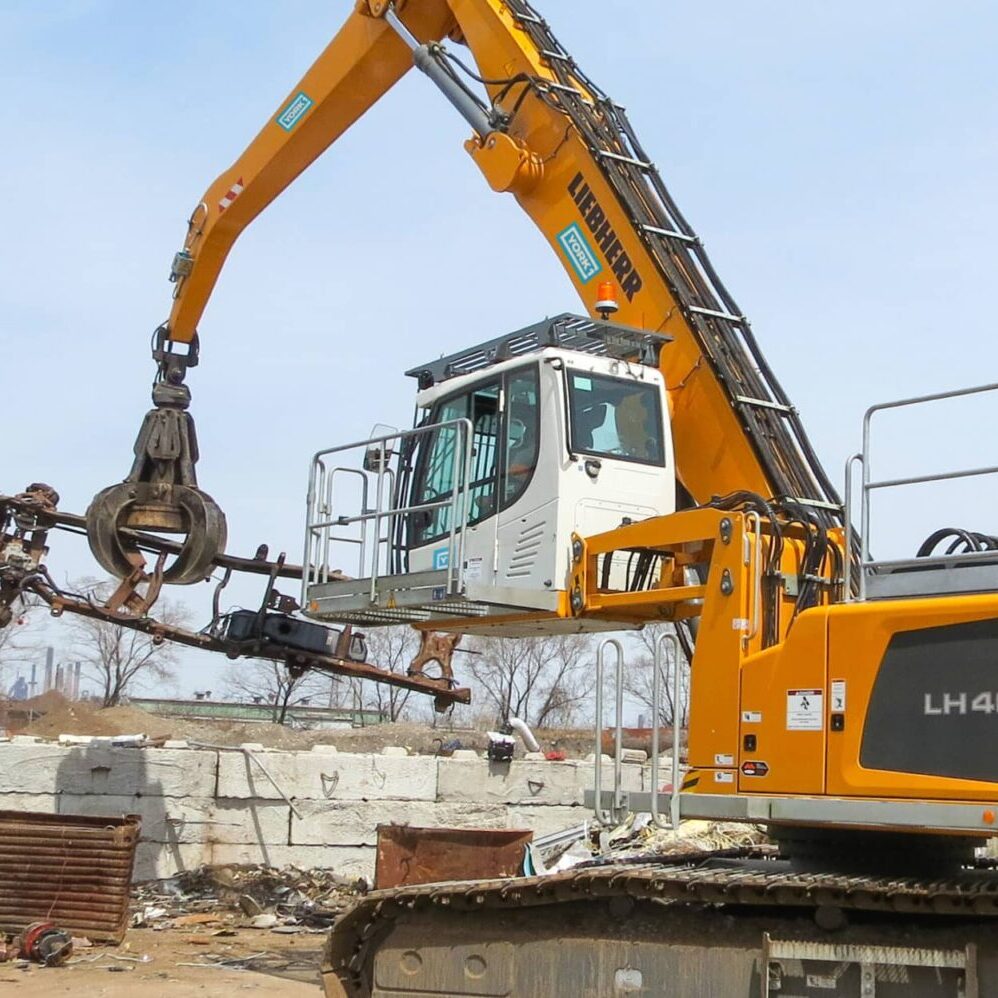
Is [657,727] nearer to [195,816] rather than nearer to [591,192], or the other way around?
[591,192]

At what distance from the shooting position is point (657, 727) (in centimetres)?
727

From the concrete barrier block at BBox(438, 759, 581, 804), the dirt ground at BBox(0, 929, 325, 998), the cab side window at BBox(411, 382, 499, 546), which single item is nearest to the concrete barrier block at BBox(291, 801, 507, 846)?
the concrete barrier block at BBox(438, 759, 581, 804)

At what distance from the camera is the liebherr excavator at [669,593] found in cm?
630

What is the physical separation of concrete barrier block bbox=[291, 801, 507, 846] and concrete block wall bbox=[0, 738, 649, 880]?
1 centimetres

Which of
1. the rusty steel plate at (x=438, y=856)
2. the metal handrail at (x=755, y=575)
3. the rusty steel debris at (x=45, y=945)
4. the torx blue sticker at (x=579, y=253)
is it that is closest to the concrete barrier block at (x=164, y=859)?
the rusty steel plate at (x=438, y=856)

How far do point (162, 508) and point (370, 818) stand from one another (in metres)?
3.87

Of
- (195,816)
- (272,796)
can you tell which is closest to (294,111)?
(272,796)

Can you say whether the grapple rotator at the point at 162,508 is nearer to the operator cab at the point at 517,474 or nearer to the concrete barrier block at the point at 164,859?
the concrete barrier block at the point at 164,859

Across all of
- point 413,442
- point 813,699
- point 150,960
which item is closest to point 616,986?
point 813,699

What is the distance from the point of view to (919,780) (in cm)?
615

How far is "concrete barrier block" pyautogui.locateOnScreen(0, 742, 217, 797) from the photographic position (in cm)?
1406

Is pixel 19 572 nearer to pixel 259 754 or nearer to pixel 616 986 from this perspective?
pixel 259 754

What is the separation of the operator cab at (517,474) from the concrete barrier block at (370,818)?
18.2 ft

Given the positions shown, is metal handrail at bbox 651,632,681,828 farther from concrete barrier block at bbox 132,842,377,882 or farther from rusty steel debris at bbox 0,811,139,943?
concrete barrier block at bbox 132,842,377,882
